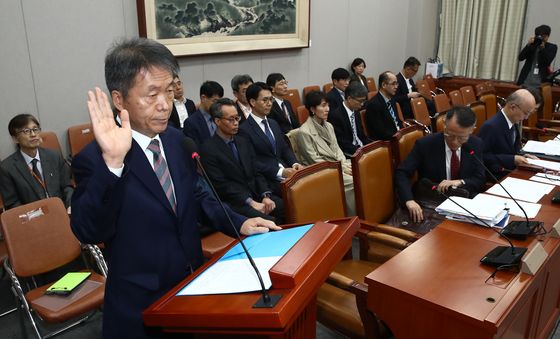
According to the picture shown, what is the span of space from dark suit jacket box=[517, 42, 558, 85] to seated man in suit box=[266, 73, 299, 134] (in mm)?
4500

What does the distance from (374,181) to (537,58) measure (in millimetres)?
6135

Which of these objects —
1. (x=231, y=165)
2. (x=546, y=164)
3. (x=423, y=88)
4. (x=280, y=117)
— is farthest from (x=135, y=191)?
(x=423, y=88)

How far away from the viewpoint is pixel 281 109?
5.28 metres

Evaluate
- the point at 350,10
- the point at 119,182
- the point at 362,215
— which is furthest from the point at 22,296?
the point at 350,10

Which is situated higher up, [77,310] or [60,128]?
[60,128]

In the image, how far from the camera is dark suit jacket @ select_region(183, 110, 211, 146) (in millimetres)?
4148

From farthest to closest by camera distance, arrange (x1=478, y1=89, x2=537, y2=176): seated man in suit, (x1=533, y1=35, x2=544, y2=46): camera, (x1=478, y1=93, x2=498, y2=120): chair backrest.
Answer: (x1=533, y1=35, x2=544, y2=46): camera → (x1=478, y1=93, x2=498, y2=120): chair backrest → (x1=478, y1=89, x2=537, y2=176): seated man in suit

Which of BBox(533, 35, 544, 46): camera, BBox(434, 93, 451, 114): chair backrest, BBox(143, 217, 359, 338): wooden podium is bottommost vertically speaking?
BBox(434, 93, 451, 114): chair backrest

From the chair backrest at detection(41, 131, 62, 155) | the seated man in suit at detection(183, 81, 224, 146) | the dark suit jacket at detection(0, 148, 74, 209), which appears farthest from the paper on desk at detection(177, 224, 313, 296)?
the chair backrest at detection(41, 131, 62, 155)

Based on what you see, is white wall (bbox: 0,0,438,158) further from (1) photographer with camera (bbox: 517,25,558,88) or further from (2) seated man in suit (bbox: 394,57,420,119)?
(1) photographer with camera (bbox: 517,25,558,88)

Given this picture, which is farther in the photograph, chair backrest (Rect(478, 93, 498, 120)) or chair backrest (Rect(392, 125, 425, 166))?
chair backrest (Rect(478, 93, 498, 120))

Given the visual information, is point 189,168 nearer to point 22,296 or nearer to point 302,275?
point 302,275

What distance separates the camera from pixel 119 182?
1082 mm

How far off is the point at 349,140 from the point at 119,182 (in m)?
3.92
